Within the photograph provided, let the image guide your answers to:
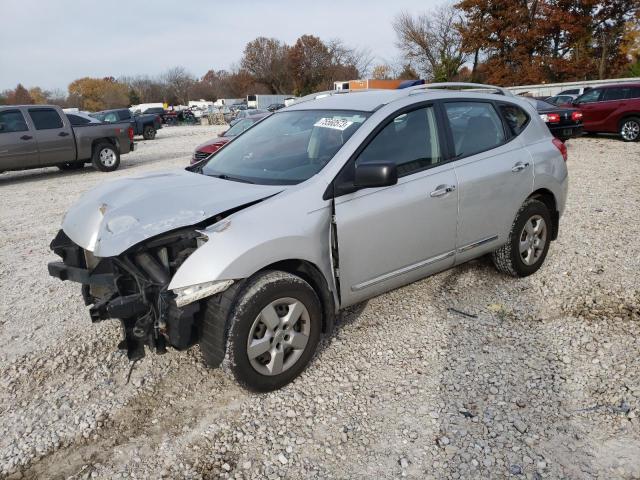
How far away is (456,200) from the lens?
3.84 meters

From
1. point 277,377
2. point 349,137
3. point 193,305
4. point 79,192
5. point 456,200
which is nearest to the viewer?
point 193,305

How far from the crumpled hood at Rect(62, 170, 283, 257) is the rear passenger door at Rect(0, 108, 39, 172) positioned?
32.2ft

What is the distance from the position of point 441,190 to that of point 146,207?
209 centimetres

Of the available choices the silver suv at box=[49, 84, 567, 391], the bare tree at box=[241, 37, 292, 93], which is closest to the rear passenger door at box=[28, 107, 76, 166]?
the silver suv at box=[49, 84, 567, 391]

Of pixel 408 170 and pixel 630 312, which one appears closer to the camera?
pixel 408 170

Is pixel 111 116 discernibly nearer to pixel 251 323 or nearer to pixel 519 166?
pixel 519 166

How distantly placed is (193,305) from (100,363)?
1.27m

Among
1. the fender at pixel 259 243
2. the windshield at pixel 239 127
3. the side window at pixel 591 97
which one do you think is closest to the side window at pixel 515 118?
the fender at pixel 259 243

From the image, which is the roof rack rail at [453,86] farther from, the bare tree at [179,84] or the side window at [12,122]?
the bare tree at [179,84]

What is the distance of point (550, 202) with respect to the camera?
15.8 feet

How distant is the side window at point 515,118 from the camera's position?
4.53 m

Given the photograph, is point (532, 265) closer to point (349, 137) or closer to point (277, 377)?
point (349, 137)

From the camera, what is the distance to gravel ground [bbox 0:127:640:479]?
260 centimetres

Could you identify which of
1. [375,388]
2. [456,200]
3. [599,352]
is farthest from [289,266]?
[599,352]
